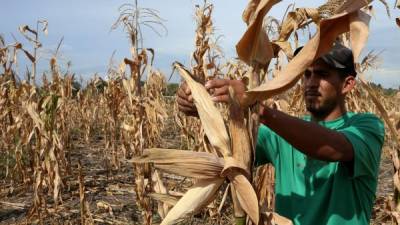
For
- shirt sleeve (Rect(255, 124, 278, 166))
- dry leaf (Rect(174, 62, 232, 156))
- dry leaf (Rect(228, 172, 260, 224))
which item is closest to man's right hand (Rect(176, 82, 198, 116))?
dry leaf (Rect(174, 62, 232, 156))

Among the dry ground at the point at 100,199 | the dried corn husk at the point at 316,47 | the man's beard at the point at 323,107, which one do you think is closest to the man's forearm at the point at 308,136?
the dried corn husk at the point at 316,47

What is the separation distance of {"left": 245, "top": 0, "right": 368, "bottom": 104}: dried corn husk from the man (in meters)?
0.20

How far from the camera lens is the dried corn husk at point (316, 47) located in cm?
140

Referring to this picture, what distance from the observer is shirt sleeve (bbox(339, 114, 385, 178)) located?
5.94 feet

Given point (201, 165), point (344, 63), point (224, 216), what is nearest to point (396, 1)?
point (344, 63)

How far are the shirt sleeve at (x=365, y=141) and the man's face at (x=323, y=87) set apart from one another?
132 mm

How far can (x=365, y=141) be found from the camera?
1.86 m

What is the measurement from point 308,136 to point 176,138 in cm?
941

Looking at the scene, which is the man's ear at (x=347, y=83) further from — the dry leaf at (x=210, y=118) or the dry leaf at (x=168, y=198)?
the dry leaf at (x=168, y=198)

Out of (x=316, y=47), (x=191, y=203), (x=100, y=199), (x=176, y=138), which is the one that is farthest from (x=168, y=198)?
(x=176, y=138)

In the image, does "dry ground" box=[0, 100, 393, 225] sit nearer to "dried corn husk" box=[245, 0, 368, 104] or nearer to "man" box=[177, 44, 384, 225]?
"man" box=[177, 44, 384, 225]

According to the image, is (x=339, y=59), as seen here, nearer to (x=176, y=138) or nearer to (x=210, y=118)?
(x=210, y=118)

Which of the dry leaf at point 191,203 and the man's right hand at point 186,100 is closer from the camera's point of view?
the dry leaf at point 191,203

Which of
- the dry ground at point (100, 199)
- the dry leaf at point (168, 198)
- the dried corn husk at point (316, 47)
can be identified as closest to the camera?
the dried corn husk at point (316, 47)
